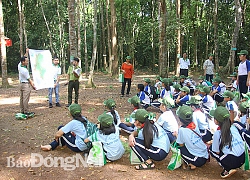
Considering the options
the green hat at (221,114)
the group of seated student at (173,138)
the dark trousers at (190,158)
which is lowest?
the dark trousers at (190,158)

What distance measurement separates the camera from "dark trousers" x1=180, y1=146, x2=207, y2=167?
13.7ft

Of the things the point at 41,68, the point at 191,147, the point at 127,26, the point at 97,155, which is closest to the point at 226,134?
the point at 191,147

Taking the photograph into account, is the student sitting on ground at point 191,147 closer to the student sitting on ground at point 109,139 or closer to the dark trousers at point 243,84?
the student sitting on ground at point 109,139

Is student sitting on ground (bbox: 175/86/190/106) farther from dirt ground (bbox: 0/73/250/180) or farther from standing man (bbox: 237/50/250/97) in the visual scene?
dirt ground (bbox: 0/73/250/180)

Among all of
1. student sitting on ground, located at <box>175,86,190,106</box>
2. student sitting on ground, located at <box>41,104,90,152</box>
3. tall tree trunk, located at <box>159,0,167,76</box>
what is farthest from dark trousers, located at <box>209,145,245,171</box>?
tall tree trunk, located at <box>159,0,167,76</box>

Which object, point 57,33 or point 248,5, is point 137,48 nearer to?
point 57,33

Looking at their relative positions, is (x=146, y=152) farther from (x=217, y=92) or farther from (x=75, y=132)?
(x=217, y=92)

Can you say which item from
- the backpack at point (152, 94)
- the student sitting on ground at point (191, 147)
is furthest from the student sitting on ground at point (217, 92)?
the student sitting on ground at point (191, 147)

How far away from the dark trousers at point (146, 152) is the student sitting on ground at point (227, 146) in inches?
36.5

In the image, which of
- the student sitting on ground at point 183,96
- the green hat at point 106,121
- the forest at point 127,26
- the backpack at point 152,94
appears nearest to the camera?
the green hat at point 106,121

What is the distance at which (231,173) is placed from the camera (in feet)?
12.8

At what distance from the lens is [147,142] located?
4.16 m

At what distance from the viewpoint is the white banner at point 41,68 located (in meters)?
7.60

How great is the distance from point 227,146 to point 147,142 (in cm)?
127
